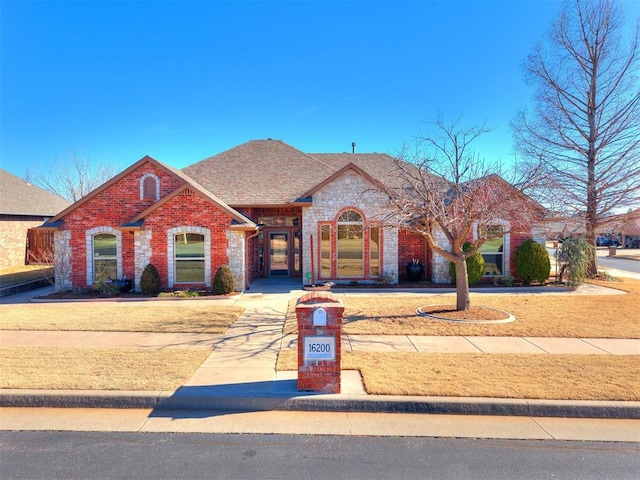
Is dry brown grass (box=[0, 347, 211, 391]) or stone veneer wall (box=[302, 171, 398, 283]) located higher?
stone veneer wall (box=[302, 171, 398, 283])

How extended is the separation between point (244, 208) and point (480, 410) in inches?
533

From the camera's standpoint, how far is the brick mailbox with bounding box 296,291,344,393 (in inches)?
211

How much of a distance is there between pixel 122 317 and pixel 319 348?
22.0 feet

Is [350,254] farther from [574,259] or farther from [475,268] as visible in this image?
[574,259]

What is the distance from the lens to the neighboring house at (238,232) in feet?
44.8

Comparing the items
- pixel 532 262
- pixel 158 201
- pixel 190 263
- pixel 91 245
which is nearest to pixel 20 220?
pixel 91 245

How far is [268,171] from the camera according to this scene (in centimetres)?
1938

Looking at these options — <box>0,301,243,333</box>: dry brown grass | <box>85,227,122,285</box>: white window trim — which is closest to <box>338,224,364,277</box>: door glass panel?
<box>0,301,243,333</box>: dry brown grass

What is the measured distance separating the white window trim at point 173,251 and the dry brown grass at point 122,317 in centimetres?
159

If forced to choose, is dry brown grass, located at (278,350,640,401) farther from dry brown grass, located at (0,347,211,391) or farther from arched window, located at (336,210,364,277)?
arched window, located at (336,210,364,277)

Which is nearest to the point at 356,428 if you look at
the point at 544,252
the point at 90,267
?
the point at 90,267

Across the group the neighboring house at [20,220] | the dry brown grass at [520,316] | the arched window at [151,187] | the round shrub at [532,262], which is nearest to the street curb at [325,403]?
the dry brown grass at [520,316]

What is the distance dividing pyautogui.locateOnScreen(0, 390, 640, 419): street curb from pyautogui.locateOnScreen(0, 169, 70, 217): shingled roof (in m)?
20.9

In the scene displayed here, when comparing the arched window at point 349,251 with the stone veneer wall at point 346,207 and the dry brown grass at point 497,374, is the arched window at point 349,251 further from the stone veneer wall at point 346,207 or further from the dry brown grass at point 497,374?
the dry brown grass at point 497,374
